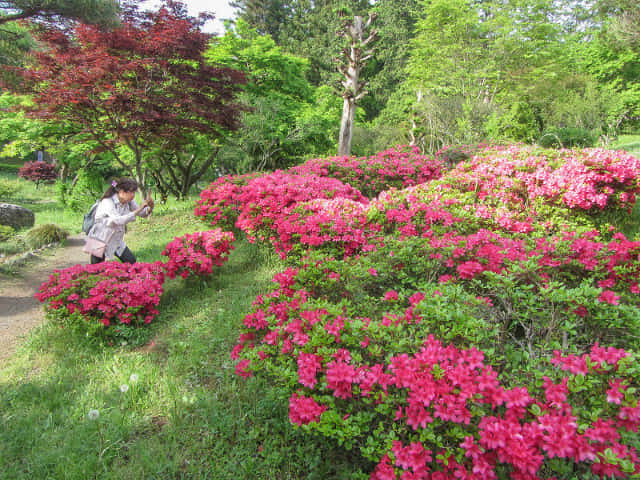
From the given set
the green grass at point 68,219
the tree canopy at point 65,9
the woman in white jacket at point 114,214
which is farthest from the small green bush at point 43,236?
the woman in white jacket at point 114,214

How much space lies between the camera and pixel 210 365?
275cm

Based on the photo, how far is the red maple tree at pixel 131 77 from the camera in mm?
6473

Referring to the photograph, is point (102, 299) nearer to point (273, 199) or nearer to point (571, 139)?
point (273, 199)

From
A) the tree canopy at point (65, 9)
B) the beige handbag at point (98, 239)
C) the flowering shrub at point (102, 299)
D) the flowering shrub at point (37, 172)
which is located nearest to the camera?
the flowering shrub at point (102, 299)

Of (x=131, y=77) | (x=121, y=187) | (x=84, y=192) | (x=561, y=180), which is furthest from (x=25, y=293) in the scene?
(x=84, y=192)

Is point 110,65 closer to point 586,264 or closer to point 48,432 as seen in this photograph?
point 48,432

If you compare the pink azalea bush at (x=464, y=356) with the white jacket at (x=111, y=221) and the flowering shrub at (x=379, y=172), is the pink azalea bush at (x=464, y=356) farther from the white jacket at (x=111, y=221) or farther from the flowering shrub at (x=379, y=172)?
the flowering shrub at (x=379, y=172)

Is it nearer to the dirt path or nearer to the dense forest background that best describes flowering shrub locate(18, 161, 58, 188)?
the dense forest background

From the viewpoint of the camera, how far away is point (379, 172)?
653cm

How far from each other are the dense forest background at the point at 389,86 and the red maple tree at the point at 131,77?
0.74ft

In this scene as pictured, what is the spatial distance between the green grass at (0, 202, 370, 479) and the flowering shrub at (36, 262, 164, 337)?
179mm

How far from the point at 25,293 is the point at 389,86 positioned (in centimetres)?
2546

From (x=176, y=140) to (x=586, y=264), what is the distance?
8.31 m

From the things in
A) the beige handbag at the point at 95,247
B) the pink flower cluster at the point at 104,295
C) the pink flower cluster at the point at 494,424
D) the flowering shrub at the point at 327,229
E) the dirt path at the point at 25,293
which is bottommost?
the dirt path at the point at 25,293
